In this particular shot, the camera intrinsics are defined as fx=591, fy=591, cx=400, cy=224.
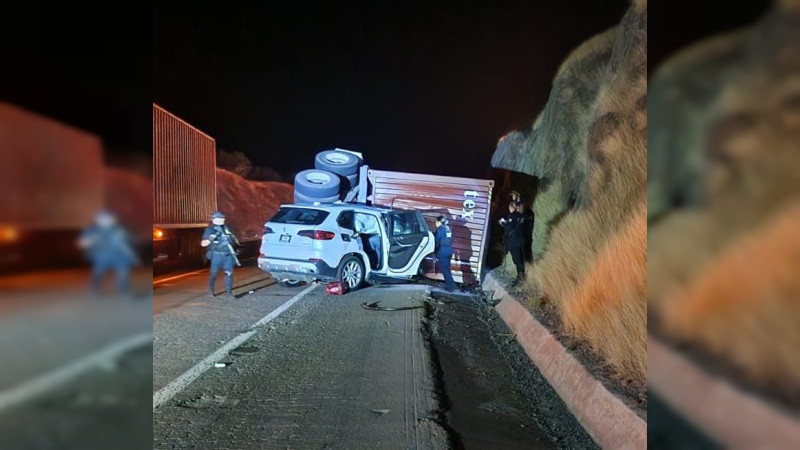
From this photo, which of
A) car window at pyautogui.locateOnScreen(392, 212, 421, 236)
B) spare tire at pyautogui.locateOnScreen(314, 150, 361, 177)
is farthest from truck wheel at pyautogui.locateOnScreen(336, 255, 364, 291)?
spare tire at pyautogui.locateOnScreen(314, 150, 361, 177)

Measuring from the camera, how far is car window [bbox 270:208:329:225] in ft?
34.9

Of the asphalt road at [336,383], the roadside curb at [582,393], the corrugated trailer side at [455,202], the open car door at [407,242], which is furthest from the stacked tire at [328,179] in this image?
the roadside curb at [582,393]

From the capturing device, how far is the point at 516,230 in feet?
35.5

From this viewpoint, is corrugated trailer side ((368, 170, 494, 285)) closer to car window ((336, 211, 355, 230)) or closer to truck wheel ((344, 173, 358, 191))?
truck wheel ((344, 173, 358, 191))

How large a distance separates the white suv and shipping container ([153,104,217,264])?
2537 millimetres

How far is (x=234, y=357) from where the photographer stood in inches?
244

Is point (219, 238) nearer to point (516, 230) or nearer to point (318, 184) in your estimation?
point (318, 184)

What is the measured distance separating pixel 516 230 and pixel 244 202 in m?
26.1

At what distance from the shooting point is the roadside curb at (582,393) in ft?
12.7

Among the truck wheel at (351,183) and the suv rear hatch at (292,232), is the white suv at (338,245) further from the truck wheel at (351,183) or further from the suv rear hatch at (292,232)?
the truck wheel at (351,183)
